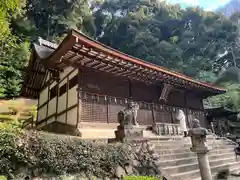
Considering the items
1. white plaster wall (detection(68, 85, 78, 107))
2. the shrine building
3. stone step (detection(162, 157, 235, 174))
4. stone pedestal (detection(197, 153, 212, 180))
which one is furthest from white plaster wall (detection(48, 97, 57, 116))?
stone pedestal (detection(197, 153, 212, 180))

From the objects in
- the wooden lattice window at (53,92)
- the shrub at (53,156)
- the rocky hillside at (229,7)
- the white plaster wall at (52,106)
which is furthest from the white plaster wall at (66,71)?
the rocky hillside at (229,7)

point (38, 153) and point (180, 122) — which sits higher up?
point (180, 122)

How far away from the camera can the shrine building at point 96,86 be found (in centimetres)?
987

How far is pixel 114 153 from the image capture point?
6.34 meters

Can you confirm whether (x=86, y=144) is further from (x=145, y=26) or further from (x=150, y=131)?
(x=145, y=26)

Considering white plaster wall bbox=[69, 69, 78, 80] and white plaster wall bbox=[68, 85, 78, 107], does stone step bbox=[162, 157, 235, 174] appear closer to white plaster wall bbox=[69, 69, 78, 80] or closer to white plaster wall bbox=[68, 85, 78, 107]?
white plaster wall bbox=[68, 85, 78, 107]

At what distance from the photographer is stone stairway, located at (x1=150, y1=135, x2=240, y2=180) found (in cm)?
711

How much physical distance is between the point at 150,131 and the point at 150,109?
7.90 feet

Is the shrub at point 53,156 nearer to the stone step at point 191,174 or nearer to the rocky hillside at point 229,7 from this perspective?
the stone step at point 191,174

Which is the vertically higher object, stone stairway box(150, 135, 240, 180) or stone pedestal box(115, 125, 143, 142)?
stone pedestal box(115, 125, 143, 142)

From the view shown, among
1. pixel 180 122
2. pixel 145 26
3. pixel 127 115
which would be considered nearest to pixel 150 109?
pixel 180 122

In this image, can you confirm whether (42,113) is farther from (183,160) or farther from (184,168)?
(184,168)

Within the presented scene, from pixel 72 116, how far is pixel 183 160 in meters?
5.73

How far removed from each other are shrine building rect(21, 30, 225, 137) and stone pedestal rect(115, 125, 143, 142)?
2.98 m
